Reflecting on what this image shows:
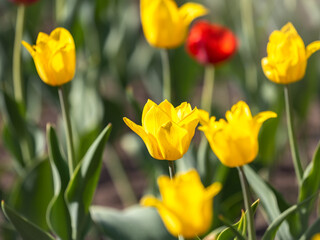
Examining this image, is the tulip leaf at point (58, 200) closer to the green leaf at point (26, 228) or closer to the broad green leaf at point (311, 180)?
the green leaf at point (26, 228)

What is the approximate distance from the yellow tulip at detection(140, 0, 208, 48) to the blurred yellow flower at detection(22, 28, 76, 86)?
0.28 metres

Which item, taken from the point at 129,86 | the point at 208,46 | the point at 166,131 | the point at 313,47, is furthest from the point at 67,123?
the point at 129,86

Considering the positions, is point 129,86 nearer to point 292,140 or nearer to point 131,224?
point 131,224

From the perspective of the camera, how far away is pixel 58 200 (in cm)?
93

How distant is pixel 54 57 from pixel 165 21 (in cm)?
32

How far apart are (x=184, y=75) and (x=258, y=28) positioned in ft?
0.74

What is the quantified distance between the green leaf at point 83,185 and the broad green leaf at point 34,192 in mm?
273

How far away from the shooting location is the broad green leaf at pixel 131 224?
3.31ft

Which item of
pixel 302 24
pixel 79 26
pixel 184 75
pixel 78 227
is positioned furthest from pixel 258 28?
pixel 78 227

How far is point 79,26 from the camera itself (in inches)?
59.4

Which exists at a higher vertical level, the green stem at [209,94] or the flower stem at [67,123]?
the flower stem at [67,123]

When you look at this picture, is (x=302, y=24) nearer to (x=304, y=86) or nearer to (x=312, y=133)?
(x=304, y=86)

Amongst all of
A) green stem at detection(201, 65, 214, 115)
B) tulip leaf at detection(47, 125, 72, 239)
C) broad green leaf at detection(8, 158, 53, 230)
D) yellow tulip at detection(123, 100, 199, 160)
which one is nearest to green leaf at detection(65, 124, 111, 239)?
tulip leaf at detection(47, 125, 72, 239)

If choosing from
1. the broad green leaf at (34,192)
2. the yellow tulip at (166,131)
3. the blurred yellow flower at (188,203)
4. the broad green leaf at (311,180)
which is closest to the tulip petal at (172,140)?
the yellow tulip at (166,131)
